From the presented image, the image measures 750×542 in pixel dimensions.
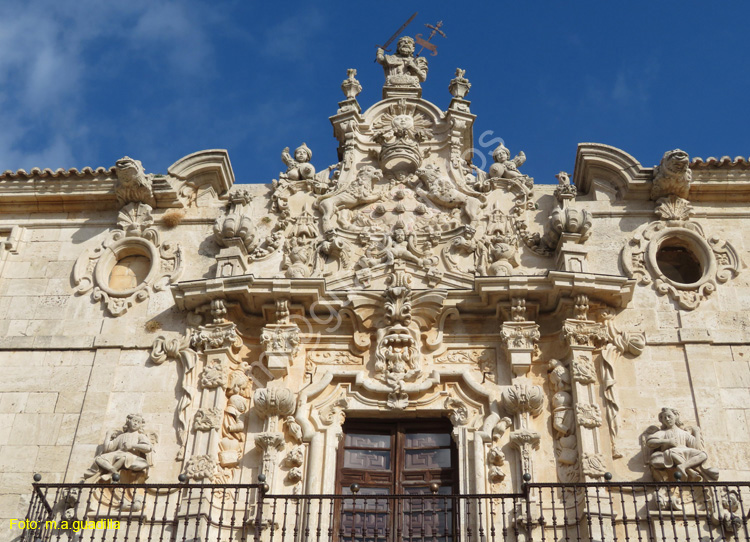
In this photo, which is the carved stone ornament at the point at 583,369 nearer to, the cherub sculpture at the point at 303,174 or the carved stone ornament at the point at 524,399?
the carved stone ornament at the point at 524,399

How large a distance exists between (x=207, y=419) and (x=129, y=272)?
2.25 metres

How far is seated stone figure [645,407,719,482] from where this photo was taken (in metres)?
8.90

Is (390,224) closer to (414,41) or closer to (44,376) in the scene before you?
(414,41)

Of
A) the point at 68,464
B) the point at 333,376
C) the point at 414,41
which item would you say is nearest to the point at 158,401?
the point at 68,464

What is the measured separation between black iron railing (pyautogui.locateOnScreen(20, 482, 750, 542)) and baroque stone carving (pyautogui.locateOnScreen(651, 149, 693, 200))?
3.21 metres

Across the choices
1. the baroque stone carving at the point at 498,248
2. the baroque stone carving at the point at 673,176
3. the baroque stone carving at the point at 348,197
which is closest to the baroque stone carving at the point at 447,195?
the baroque stone carving at the point at 498,248

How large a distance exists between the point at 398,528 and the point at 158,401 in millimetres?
2710

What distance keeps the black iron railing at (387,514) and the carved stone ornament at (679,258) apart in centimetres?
213

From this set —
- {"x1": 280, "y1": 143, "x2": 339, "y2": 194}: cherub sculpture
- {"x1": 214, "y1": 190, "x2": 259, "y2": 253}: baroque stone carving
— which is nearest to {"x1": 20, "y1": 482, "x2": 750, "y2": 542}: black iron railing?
{"x1": 214, "y1": 190, "x2": 259, "y2": 253}: baroque stone carving

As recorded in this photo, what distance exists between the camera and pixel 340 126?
38.8ft

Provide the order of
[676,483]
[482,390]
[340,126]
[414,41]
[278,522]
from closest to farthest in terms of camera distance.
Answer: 1. [676,483]
2. [278,522]
3. [482,390]
4. [340,126]
5. [414,41]

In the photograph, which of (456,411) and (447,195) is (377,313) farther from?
(447,195)

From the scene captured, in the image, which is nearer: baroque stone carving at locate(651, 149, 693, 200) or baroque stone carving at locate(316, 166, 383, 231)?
baroque stone carving at locate(651, 149, 693, 200)

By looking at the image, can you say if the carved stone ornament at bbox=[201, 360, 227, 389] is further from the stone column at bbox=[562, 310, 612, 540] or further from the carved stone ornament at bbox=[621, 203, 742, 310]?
the carved stone ornament at bbox=[621, 203, 742, 310]
